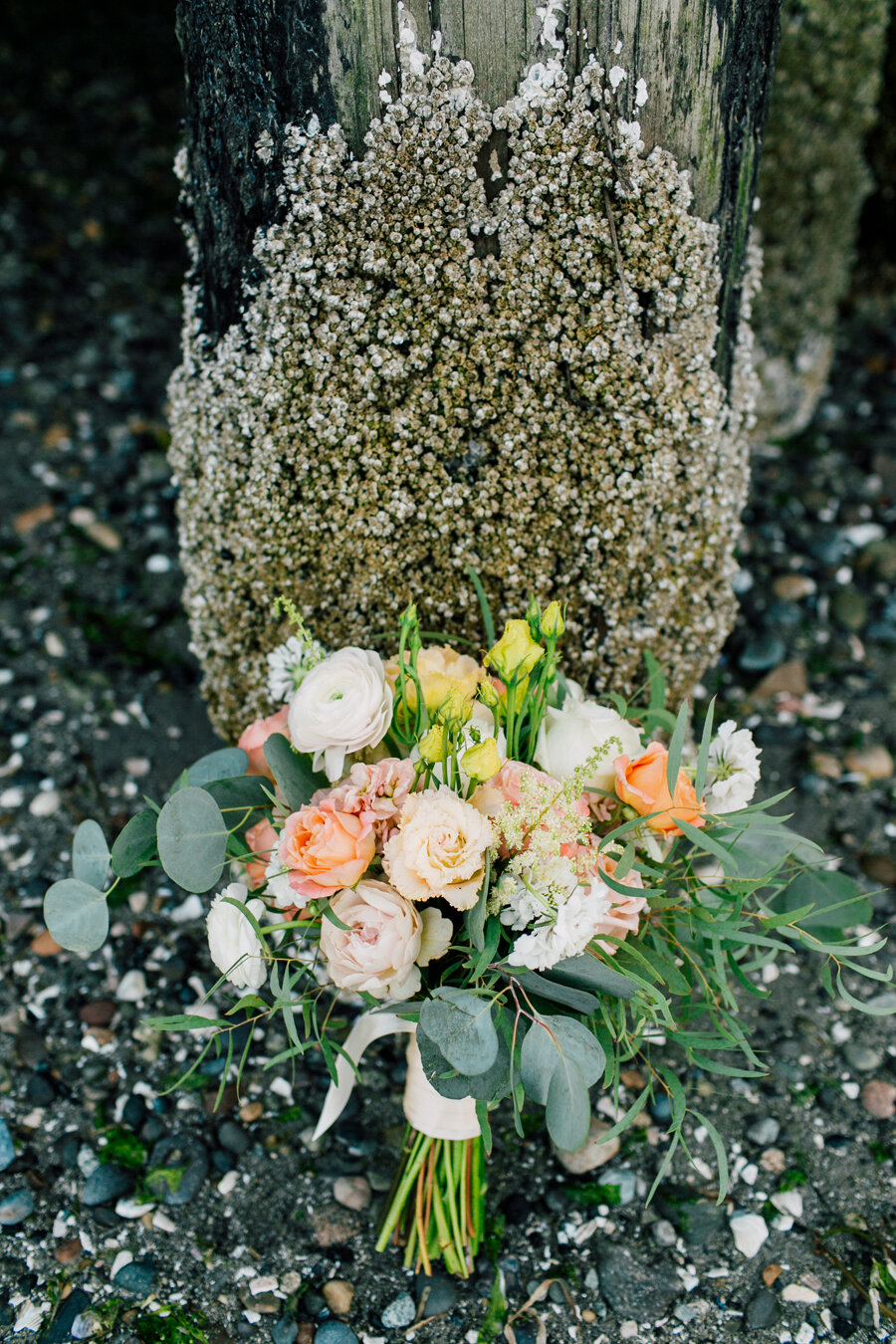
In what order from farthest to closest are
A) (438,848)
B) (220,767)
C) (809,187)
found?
(809,187)
(220,767)
(438,848)

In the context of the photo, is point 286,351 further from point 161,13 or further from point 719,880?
point 161,13

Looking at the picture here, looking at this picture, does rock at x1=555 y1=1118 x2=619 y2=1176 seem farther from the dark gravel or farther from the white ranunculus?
the white ranunculus

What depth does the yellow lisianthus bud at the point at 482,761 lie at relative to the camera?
1284mm

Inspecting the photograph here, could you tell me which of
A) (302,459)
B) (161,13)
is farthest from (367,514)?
(161,13)

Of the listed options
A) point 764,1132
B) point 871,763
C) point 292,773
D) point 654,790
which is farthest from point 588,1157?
point 871,763

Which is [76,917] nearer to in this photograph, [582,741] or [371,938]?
[371,938]

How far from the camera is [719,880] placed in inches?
60.4

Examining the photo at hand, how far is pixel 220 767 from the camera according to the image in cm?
158

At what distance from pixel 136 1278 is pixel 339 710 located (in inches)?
41.0

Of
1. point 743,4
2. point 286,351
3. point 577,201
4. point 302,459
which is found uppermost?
point 743,4

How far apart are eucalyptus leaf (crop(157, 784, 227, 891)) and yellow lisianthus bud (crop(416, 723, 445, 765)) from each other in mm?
310

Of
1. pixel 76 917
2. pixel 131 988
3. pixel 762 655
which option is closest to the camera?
pixel 76 917

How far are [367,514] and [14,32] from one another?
4316 millimetres

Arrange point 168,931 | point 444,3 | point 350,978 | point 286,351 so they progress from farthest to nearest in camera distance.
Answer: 1. point 168,931
2. point 286,351
3. point 444,3
4. point 350,978
